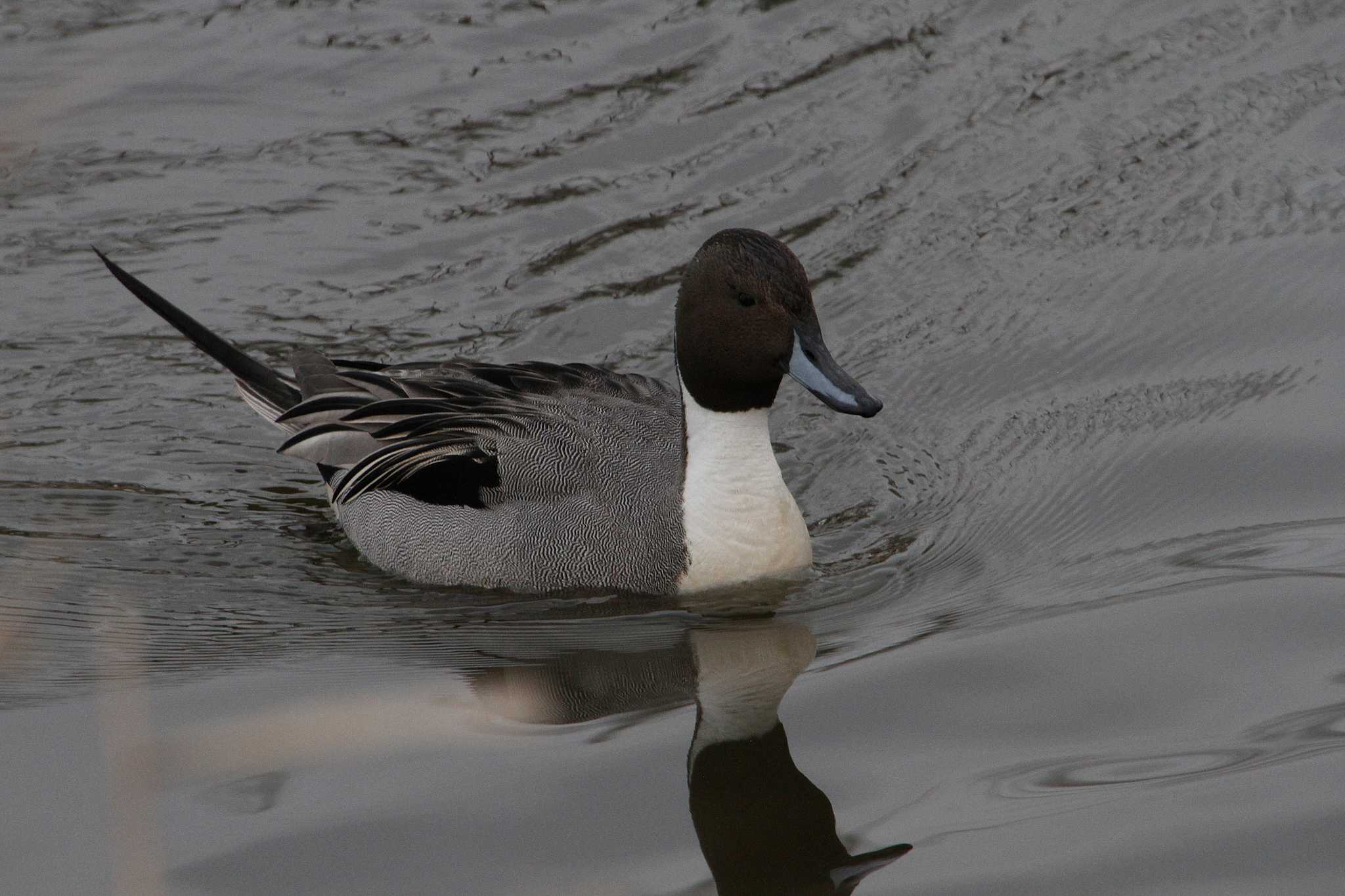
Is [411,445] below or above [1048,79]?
below

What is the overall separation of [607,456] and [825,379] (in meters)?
0.95

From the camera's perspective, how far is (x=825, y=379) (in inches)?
209

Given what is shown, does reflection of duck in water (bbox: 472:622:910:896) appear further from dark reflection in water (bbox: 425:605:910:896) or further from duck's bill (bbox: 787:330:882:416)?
duck's bill (bbox: 787:330:882:416)

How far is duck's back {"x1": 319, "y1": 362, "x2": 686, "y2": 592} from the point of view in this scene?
5828 mm

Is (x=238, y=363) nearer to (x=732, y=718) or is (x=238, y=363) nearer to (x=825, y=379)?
(x=825, y=379)

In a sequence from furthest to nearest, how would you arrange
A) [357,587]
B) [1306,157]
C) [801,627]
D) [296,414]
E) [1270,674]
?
[1306,157], [296,414], [357,587], [801,627], [1270,674]

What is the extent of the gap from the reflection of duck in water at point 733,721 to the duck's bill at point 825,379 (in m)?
0.73

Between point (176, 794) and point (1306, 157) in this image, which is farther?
point (1306, 157)

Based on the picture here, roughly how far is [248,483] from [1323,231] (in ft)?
15.2

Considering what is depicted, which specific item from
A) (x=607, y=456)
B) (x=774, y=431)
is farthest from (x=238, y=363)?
(x=774, y=431)

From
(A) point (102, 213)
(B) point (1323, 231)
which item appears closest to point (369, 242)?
(A) point (102, 213)

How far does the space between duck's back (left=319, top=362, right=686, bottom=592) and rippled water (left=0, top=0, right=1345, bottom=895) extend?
137mm

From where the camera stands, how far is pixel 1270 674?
4.78 m

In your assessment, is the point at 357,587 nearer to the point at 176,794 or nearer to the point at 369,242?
the point at 176,794
